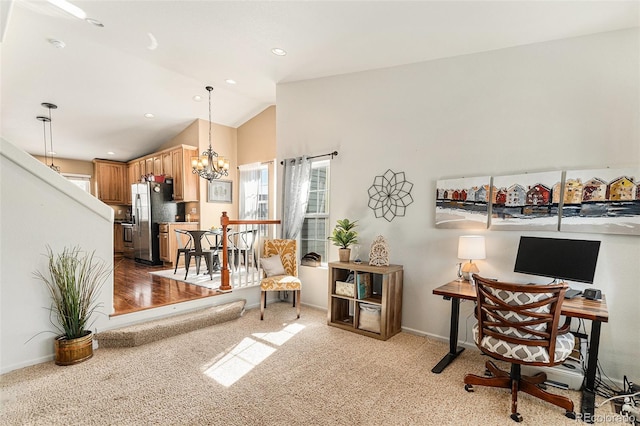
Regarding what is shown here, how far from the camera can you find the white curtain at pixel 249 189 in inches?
242

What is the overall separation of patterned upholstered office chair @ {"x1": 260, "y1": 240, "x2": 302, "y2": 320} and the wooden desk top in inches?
76.1

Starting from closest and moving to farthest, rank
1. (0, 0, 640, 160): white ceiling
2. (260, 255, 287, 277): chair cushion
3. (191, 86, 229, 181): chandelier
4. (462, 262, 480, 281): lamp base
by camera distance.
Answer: (0, 0, 640, 160): white ceiling → (462, 262, 480, 281): lamp base → (260, 255, 287, 277): chair cushion → (191, 86, 229, 181): chandelier

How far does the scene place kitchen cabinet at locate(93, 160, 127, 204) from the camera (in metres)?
7.80

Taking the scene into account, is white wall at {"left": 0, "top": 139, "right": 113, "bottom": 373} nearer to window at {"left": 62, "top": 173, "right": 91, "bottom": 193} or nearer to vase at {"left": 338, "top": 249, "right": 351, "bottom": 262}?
vase at {"left": 338, "top": 249, "right": 351, "bottom": 262}

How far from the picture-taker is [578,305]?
2.22 metres

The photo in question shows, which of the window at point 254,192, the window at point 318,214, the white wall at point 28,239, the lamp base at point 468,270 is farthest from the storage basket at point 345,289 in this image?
the white wall at point 28,239

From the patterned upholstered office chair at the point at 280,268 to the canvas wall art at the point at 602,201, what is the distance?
2964mm

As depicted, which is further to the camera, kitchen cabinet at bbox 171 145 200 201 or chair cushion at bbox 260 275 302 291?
kitchen cabinet at bbox 171 145 200 201

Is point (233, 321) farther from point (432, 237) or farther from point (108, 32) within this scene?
point (108, 32)

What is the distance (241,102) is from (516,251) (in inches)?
197

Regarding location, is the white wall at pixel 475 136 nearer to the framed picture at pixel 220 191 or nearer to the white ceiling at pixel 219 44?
the white ceiling at pixel 219 44

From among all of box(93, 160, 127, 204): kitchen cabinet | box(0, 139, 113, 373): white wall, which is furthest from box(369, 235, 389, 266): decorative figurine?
box(93, 160, 127, 204): kitchen cabinet

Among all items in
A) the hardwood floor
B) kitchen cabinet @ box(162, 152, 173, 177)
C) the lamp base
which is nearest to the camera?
the lamp base

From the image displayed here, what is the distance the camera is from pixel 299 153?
456 centimetres
